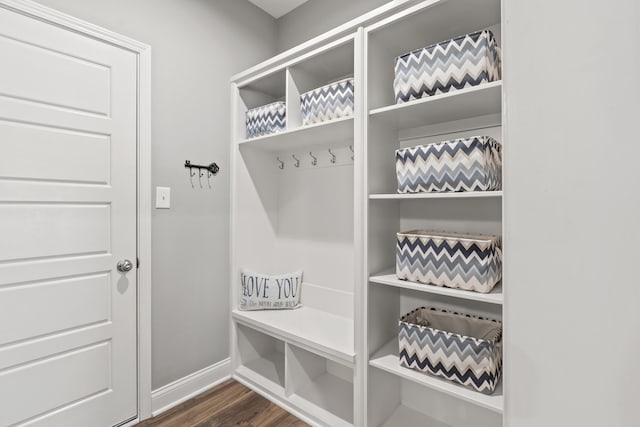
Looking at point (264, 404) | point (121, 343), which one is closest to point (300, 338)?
point (264, 404)

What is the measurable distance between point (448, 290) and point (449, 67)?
A: 2.95ft

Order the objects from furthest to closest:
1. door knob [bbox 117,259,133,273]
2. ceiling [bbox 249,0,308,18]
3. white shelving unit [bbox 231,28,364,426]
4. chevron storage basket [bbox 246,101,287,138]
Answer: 1. ceiling [bbox 249,0,308,18]
2. chevron storage basket [bbox 246,101,287,138]
3. white shelving unit [bbox 231,28,364,426]
4. door knob [bbox 117,259,133,273]

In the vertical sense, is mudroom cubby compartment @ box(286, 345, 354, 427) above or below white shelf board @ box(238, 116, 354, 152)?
below

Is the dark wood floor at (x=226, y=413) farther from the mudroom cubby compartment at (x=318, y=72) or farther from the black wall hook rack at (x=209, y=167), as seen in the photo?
the mudroom cubby compartment at (x=318, y=72)

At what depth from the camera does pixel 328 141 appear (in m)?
2.02

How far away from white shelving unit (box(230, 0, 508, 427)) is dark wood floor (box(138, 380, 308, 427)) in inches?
2.6

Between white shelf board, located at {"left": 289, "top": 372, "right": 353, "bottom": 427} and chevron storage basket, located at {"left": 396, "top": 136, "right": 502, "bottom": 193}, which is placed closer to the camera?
chevron storage basket, located at {"left": 396, "top": 136, "right": 502, "bottom": 193}

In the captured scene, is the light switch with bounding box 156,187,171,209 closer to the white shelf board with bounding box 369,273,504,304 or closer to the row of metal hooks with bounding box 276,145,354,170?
the row of metal hooks with bounding box 276,145,354,170

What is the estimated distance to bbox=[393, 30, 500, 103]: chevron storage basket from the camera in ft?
3.92

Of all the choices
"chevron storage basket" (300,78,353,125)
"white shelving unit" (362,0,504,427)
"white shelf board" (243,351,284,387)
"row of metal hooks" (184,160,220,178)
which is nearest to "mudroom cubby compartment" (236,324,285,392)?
"white shelf board" (243,351,284,387)

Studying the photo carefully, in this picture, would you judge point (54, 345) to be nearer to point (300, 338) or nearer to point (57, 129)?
point (57, 129)
